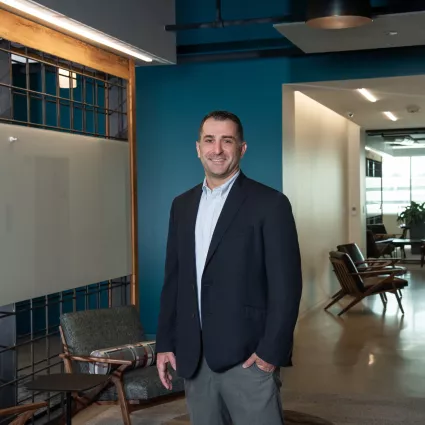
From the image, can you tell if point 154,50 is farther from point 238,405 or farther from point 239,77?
point 238,405

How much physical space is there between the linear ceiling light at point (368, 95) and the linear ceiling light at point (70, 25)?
4.07m

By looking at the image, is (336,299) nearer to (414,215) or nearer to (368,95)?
(368,95)

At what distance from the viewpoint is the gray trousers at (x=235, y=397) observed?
9.51ft

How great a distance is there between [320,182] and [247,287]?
30.6ft

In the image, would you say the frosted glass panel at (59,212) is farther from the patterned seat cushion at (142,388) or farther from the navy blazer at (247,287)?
the navy blazer at (247,287)

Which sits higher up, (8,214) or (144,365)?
(8,214)

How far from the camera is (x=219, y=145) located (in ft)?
9.42

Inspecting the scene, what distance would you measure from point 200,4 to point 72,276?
3.88 meters

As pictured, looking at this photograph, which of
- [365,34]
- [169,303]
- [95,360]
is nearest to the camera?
[169,303]

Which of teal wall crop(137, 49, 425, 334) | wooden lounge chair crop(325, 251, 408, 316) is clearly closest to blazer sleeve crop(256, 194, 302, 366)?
teal wall crop(137, 49, 425, 334)

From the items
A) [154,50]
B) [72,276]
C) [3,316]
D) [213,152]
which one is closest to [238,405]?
[213,152]

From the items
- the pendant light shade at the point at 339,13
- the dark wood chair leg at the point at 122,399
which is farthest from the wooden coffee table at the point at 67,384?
the pendant light shade at the point at 339,13

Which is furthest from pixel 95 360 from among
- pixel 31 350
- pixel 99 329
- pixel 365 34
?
pixel 365 34

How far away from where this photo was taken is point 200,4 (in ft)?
27.4
